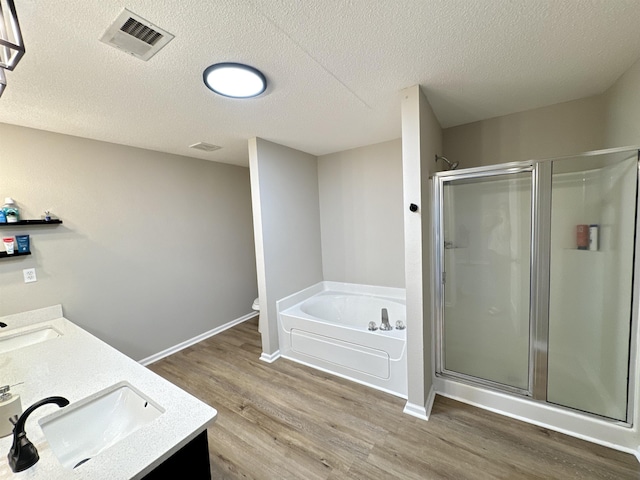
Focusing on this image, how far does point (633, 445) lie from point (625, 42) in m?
2.30

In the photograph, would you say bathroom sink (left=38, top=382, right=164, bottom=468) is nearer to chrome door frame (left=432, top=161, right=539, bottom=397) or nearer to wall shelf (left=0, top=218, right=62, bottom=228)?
wall shelf (left=0, top=218, right=62, bottom=228)

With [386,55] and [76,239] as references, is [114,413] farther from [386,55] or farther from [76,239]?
[386,55]

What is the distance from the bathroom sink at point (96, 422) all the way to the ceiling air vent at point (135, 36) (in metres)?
1.55

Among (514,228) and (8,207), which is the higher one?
(8,207)

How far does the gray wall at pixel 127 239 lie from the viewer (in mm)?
2141

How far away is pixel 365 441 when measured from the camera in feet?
5.72

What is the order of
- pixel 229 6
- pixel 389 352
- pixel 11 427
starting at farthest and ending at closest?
pixel 389 352, pixel 229 6, pixel 11 427

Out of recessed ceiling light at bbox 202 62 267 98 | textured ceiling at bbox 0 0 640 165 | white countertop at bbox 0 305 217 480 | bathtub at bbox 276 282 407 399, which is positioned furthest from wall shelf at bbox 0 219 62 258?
bathtub at bbox 276 282 407 399

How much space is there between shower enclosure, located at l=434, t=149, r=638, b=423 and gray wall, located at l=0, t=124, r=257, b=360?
9.06ft

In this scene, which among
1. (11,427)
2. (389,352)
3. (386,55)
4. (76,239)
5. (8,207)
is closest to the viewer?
(11,427)

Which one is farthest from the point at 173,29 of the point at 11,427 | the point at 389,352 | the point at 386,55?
the point at 389,352

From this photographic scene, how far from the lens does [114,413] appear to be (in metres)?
1.12

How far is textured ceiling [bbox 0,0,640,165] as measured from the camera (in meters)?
1.10

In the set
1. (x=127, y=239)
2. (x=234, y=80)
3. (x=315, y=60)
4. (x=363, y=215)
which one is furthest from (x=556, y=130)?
(x=127, y=239)
